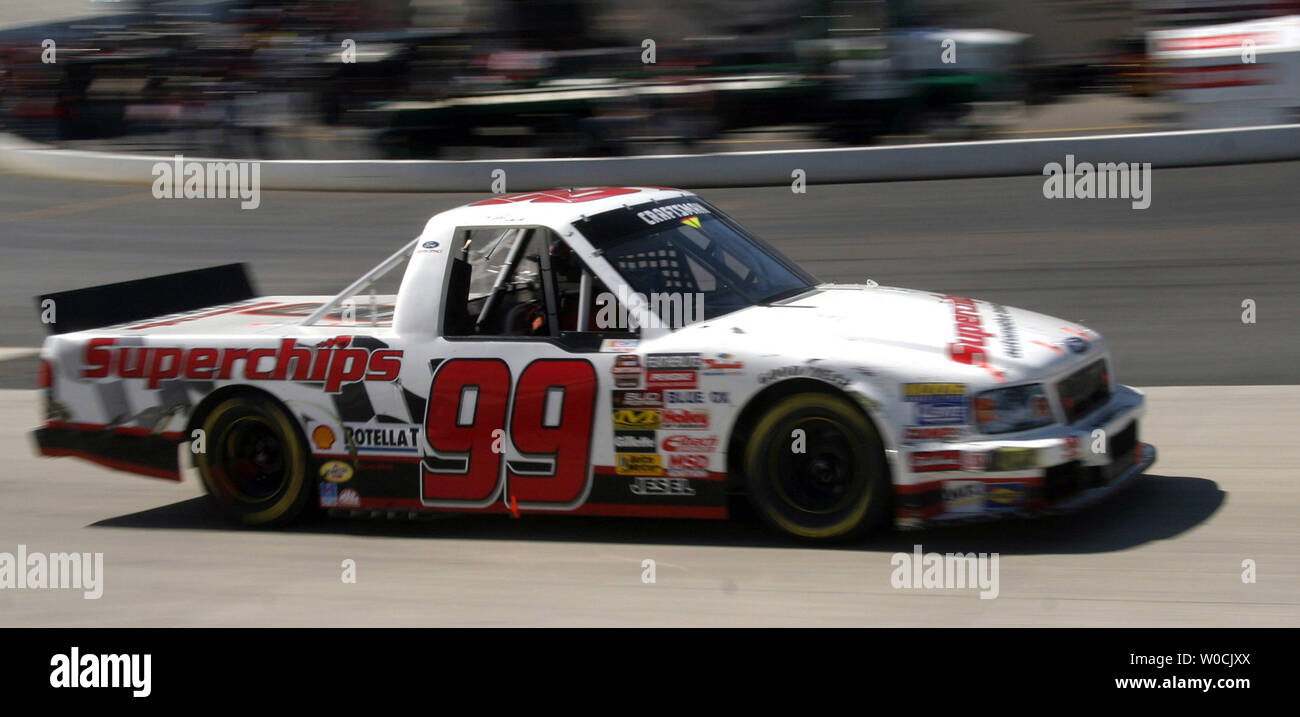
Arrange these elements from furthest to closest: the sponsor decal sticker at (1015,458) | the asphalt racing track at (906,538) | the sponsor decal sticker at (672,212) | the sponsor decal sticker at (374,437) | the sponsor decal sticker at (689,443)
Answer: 1. the sponsor decal sticker at (672,212)
2. the sponsor decal sticker at (374,437)
3. the sponsor decal sticker at (689,443)
4. the sponsor decal sticker at (1015,458)
5. the asphalt racing track at (906,538)

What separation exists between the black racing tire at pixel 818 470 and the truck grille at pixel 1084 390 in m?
0.77

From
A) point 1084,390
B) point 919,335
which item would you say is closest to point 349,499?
point 919,335

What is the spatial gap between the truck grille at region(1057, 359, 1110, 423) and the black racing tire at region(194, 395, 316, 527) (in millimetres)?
3343

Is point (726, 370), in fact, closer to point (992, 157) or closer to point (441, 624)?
point (441, 624)

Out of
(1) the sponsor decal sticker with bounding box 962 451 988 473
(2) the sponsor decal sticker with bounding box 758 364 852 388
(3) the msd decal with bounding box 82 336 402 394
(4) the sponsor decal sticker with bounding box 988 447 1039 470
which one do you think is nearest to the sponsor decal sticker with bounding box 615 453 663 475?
(2) the sponsor decal sticker with bounding box 758 364 852 388

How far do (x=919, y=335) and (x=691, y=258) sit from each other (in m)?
1.15

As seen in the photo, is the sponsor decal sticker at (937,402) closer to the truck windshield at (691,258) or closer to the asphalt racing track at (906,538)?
the asphalt racing track at (906,538)

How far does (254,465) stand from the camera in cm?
689

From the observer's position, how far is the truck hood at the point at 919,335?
17.9 feet

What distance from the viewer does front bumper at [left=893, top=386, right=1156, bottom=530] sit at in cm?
531

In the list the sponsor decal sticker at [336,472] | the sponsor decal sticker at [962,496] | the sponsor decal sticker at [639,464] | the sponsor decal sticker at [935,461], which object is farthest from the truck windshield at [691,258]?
the sponsor decal sticker at [336,472]

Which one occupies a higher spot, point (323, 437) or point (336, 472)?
point (323, 437)

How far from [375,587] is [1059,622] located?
2.63 metres

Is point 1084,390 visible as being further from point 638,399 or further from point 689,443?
point 638,399
